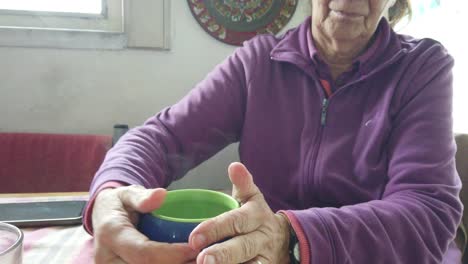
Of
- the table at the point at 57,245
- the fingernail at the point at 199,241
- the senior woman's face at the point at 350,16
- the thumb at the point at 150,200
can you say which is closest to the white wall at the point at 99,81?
the senior woman's face at the point at 350,16

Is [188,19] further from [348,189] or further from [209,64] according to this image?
[348,189]

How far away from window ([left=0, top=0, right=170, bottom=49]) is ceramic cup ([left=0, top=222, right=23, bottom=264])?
1072mm

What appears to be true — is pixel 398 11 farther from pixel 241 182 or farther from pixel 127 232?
pixel 127 232

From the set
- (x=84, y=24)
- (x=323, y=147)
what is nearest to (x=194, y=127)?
(x=323, y=147)

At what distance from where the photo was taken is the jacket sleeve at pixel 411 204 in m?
0.57

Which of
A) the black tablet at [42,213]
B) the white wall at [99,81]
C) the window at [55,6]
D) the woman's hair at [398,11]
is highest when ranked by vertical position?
the woman's hair at [398,11]

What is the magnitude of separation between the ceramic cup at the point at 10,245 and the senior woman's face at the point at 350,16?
716 mm

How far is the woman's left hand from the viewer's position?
1.47 ft

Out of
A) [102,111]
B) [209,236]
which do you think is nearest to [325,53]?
[209,236]

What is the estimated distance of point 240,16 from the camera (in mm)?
1526

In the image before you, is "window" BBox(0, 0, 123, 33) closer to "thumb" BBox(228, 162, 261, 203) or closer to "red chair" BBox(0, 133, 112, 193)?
"red chair" BBox(0, 133, 112, 193)

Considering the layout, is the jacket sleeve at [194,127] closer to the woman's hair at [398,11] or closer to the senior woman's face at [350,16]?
the senior woman's face at [350,16]

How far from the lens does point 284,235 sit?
0.55 meters

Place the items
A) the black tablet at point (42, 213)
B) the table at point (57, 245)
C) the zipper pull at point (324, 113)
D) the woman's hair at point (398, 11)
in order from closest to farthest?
the table at point (57, 245) → the black tablet at point (42, 213) → the zipper pull at point (324, 113) → the woman's hair at point (398, 11)
